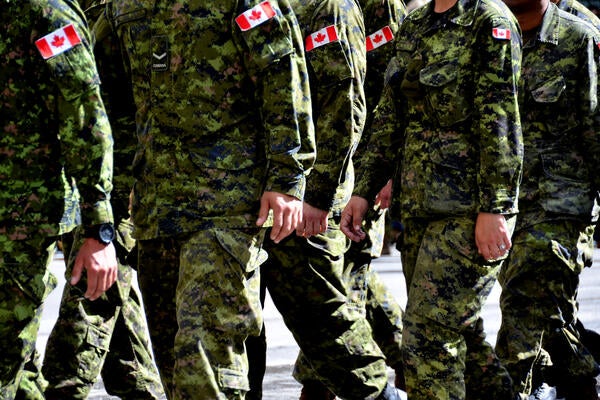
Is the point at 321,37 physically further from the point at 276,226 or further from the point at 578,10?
the point at 578,10

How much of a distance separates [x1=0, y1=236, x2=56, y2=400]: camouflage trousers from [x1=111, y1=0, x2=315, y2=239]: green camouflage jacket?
0.58 m

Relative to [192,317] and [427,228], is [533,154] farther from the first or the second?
[192,317]

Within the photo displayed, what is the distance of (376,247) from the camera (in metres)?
6.87

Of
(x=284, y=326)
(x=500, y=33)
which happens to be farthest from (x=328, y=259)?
(x=284, y=326)

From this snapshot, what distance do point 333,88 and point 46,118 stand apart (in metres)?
1.52

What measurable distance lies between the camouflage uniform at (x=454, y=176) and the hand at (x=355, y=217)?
0.18 meters

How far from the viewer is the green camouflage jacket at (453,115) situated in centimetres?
569

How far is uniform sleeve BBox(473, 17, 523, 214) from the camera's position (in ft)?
18.6

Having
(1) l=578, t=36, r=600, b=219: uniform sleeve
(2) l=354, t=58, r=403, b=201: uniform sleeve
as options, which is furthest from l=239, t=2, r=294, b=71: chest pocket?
(1) l=578, t=36, r=600, b=219: uniform sleeve

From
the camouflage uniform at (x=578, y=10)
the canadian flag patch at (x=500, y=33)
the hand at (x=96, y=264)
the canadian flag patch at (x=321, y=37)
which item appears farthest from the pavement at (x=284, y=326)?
the hand at (x=96, y=264)

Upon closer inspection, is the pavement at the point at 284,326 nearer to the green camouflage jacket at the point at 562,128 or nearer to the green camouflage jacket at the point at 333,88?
the green camouflage jacket at the point at 562,128

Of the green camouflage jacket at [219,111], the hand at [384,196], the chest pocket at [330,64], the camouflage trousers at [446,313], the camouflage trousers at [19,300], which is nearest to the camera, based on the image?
the camouflage trousers at [19,300]

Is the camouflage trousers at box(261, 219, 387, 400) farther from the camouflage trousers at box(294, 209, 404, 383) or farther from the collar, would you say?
the collar

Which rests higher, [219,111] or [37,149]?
[37,149]
